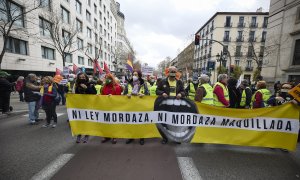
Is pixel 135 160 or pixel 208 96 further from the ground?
pixel 208 96

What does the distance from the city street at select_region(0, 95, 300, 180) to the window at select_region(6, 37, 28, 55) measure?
14227 mm

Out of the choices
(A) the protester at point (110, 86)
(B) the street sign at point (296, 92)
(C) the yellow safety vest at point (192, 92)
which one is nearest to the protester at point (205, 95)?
(B) the street sign at point (296, 92)

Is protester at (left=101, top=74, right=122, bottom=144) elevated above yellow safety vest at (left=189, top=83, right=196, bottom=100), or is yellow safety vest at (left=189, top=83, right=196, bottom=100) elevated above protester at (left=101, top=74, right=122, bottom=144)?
protester at (left=101, top=74, right=122, bottom=144)

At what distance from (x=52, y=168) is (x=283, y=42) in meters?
21.5

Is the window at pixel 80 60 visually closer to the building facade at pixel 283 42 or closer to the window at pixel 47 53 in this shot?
the window at pixel 47 53

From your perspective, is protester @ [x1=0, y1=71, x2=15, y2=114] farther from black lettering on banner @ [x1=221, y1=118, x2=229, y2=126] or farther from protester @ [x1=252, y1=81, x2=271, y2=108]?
protester @ [x1=252, y1=81, x2=271, y2=108]

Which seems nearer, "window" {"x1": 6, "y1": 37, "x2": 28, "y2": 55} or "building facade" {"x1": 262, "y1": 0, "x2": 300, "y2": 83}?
"window" {"x1": 6, "y1": 37, "x2": 28, "y2": 55}

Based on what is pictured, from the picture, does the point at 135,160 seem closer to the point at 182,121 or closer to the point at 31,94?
the point at 182,121

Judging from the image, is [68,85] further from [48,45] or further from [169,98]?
[48,45]

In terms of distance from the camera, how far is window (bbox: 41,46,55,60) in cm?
1863

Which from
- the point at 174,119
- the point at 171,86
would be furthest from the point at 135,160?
the point at 171,86

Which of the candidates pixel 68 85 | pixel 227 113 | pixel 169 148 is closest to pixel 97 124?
pixel 169 148

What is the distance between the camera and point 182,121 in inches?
151

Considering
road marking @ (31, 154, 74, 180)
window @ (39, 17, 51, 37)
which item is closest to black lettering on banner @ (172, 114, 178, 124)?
road marking @ (31, 154, 74, 180)
